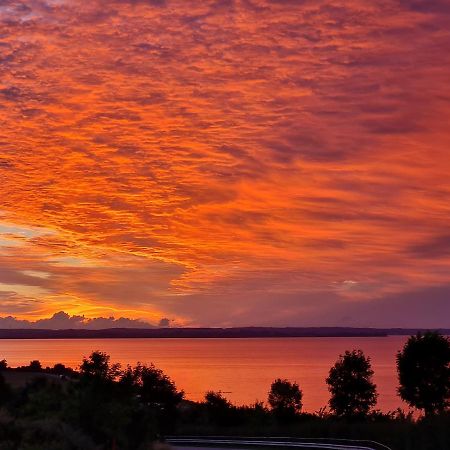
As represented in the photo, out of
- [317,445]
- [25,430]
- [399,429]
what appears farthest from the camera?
[399,429]

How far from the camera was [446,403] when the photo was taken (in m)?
81.3

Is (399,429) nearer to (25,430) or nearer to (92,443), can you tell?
(92,443)

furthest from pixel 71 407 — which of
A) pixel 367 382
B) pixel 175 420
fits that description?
pixel 367 382

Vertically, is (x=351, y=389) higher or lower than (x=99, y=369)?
lower

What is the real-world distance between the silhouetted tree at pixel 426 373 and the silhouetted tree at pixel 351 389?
154 inches

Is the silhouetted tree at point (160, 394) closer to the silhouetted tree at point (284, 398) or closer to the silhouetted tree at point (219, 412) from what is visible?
the silhouetted tree at point (219, 412)

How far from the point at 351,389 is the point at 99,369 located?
1969 inches

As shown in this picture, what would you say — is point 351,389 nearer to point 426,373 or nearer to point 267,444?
point 426,373

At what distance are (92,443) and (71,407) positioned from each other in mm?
3099

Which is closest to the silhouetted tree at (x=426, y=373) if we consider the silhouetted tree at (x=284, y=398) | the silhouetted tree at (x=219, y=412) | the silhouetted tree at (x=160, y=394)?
the silhouetted tree at (x=284, y=398)

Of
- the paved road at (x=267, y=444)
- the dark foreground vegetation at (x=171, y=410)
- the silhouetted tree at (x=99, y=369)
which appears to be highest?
the silhouetted tree at (x=99, y=369)

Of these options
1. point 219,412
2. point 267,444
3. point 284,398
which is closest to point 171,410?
point 219,412

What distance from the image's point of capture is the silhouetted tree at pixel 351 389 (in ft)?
270

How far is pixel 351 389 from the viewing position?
83375mm
